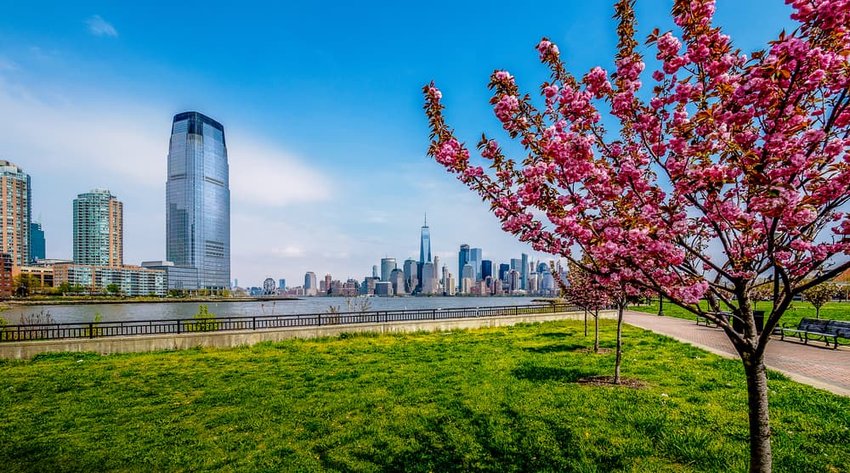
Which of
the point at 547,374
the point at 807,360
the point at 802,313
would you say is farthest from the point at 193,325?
the point at 802,313

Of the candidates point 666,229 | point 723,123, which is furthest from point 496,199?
point 723,123

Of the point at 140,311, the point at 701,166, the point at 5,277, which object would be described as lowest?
the point at 140,311

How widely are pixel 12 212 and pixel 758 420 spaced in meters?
259

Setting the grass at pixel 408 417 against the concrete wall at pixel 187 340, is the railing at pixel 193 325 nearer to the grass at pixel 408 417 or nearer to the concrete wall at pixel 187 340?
the concrete wall at pixel 187 340

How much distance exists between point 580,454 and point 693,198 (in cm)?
403

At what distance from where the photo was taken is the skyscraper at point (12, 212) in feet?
562

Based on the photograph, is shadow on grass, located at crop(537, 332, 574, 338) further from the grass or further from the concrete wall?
the grass

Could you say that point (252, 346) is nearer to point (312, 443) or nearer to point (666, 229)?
point (312, 443)

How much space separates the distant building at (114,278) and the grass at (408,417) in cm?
20122

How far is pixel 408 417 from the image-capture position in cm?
735

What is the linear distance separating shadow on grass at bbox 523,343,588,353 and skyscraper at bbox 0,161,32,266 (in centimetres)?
23845

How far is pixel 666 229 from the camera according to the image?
11.9 ft

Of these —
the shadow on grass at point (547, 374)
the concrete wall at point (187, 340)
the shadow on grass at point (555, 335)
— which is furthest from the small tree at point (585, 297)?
the concrete wall at point (187, 340)

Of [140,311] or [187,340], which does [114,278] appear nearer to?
[140,311]
